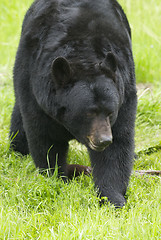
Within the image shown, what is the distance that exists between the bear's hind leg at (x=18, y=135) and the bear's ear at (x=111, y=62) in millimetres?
2095

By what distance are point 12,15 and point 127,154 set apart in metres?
7.62

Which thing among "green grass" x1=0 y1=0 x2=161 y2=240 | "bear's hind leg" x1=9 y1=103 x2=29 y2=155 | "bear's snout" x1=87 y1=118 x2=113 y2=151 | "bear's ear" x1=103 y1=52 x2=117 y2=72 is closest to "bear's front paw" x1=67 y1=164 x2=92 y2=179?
"green grass" x1=0 y1=0 x2=161 y2=240

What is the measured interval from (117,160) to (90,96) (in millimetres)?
904

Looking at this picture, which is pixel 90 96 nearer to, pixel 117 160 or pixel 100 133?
pixel 100 133

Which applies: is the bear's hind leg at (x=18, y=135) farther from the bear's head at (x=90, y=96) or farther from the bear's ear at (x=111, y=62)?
the bear's ear at (x=111, y=62)

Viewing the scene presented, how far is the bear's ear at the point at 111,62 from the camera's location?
3.93m

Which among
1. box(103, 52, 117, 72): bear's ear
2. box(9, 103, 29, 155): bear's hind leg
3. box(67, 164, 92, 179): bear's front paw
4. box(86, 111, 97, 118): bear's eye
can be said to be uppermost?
box(103, 52, 117, 72): bear's ear

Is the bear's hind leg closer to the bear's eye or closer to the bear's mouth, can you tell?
the bear's mouth

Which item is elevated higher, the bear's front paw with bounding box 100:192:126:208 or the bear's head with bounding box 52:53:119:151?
the bear's head with bounding box 52:53:119:151

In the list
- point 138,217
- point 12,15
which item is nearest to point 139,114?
point 138,217

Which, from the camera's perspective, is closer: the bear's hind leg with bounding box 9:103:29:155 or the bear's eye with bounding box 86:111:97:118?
the bear's eye with bounding box 86:111:97:118

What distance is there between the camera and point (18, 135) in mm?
5926

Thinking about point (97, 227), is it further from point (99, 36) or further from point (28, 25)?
point (28, 25)

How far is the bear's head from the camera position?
12.8 ft
